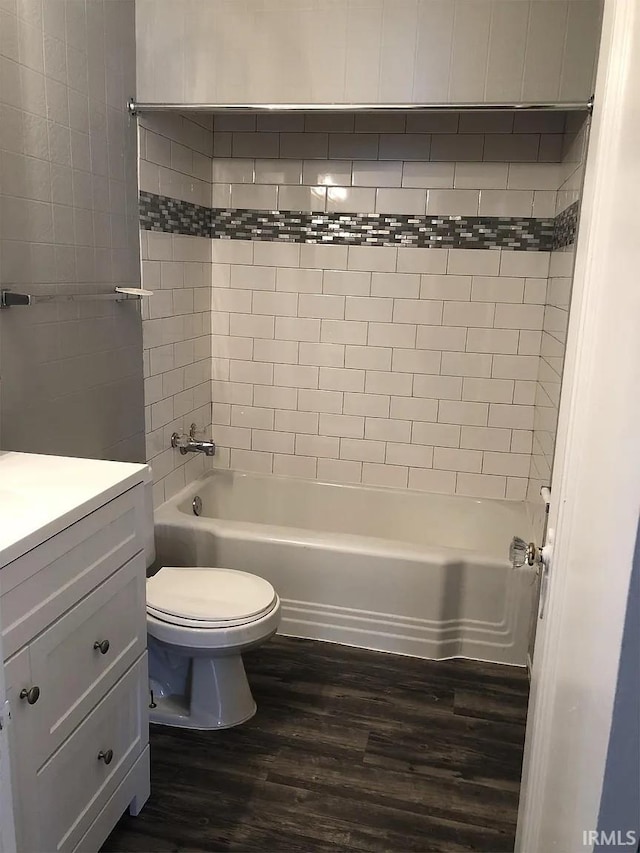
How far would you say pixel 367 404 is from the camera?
3391mm

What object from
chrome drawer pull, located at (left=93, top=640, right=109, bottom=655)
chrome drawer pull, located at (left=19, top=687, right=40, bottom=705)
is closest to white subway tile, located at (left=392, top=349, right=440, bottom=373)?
chrome drawer pull, located at (left=93, top=640, right=109, bottom=655)

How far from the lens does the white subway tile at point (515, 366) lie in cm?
319

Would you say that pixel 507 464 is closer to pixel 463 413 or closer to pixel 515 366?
pixel 463 413

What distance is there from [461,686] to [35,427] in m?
1.76

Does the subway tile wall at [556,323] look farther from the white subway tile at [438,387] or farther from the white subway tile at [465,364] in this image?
the white subway tile at [438,387]

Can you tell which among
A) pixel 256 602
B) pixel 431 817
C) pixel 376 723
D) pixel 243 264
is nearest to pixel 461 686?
pixel 376 723

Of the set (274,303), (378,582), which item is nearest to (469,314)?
(274,303)

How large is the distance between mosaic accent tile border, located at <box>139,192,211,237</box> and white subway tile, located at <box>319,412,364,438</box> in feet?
3.47

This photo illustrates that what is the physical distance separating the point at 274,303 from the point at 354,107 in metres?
1.15

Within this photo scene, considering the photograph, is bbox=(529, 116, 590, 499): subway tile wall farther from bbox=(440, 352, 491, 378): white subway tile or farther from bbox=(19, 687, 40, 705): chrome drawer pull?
bbox=(19, 687, 40, 705): chrome drawer pull

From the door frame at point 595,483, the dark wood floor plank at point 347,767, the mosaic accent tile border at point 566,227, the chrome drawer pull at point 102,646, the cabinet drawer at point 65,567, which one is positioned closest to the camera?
the door frame at point 595,483

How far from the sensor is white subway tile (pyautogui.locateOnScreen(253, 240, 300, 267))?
332 centimetres

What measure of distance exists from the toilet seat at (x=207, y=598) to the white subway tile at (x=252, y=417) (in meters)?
1.15

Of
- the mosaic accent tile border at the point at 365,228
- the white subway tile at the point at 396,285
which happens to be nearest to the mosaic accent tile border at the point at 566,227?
the mosaic accent tile border at the point at 365,228
